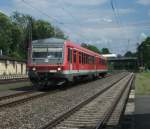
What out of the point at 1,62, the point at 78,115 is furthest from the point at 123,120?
the point at 1,62

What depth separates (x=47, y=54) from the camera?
27.6 meters

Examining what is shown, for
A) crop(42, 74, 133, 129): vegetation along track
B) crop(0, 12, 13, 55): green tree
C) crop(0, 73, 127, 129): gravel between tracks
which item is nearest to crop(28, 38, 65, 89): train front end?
crop(0, 73, 127, 129): gravel between tracks

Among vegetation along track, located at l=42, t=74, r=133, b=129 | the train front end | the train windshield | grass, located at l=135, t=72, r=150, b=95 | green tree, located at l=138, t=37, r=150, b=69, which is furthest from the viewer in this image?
green tree, located at l=138, t=37, r=150, b=69

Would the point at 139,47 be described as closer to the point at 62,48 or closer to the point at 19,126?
the point at 62,48

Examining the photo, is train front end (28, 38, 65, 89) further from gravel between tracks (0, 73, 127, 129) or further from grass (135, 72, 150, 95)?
gravel between tracks (0, 73, 127, 129)

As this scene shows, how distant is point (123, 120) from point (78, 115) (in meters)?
2.28

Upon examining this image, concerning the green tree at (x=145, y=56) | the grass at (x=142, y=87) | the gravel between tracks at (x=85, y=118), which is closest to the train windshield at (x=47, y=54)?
the grass at (x=142, y=87)

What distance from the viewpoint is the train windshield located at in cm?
2731

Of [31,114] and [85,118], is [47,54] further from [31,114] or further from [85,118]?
[85,118]

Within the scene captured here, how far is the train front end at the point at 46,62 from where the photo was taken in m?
26.9

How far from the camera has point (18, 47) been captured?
4798 inches

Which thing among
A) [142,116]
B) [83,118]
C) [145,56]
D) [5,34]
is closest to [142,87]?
[142,116]

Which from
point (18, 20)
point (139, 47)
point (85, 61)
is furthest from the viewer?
point (139, 47)

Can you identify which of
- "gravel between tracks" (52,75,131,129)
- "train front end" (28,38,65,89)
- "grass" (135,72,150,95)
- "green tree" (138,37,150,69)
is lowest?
"gravel between tracks" (52,75,131,129)
